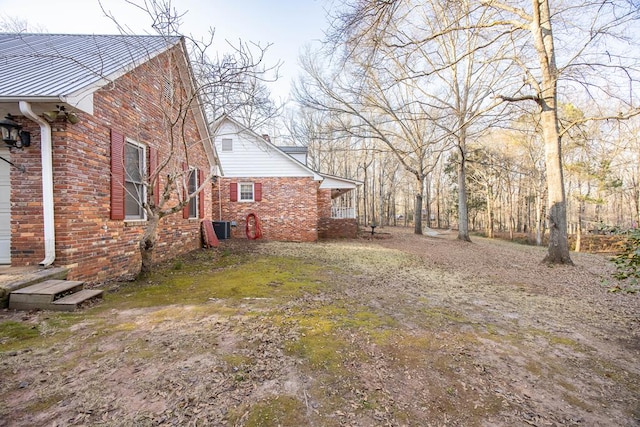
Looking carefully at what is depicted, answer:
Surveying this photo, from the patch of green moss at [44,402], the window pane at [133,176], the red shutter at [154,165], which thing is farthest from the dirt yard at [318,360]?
the red shutter at [154,165]

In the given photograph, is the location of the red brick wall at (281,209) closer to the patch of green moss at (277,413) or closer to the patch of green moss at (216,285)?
the patch of green moss at (216,285)

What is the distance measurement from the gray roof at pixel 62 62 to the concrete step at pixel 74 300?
2700mm

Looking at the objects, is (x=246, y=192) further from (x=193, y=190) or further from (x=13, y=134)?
(x=13, y=134)

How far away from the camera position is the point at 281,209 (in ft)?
43.0

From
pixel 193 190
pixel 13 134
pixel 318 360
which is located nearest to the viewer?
pixel 318 360

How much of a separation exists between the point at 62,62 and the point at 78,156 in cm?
Result: 223

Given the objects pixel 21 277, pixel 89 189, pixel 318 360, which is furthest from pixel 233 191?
pixel 318 360

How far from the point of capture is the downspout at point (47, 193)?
4004mm

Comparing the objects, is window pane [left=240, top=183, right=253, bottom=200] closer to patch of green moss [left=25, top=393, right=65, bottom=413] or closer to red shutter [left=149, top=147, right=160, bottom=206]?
red shutter [left=149, top=147, right=160, bottom=206]

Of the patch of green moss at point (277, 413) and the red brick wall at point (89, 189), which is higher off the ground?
the red brick wall at point (89, 189)

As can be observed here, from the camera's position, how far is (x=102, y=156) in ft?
15.8

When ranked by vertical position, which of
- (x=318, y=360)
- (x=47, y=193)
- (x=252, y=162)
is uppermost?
(x=252, y=162)

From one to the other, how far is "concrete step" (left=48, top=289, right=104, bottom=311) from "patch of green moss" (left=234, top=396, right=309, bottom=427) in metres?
2.97

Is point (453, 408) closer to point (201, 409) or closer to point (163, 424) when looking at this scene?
point (201, 409)
